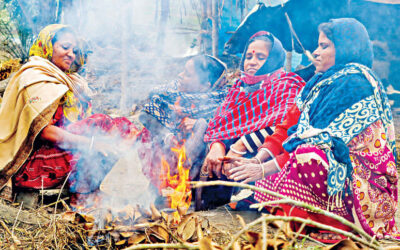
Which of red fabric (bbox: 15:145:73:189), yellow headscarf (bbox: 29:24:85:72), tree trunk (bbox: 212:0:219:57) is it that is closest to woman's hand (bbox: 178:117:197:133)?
tree trunk (bbox: 212:0:219:57)

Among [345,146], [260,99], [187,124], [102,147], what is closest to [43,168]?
[102,147]

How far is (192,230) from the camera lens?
7.22ft

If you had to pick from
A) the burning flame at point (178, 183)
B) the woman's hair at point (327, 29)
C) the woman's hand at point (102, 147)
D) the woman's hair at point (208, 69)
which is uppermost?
the woman's hair at point (327, 29)

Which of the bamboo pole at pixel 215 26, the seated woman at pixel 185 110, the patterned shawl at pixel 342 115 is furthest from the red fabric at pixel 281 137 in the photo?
the bamboo pole at pixel 215 26

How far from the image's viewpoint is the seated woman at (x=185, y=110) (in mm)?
3668

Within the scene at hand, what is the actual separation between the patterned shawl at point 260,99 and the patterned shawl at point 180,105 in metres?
0.19

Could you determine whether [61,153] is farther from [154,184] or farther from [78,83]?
[154,184]

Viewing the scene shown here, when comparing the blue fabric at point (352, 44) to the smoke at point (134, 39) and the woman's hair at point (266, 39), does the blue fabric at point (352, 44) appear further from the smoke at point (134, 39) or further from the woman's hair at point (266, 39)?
the smoke at point (134, 39)

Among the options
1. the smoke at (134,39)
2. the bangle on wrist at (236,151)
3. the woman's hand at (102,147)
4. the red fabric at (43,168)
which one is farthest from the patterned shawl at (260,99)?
the red fabric at (43,168)

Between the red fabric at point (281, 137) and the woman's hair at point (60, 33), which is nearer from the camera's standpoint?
the red fabric at point (281, 137)

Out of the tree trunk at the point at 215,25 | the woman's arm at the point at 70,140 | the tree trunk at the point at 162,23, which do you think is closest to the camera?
the woman's arm at the point at 70,140

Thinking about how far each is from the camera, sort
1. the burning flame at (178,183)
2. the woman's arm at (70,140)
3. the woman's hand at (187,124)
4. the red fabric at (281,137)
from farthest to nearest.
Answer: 1. the woman's hand at (187,124)
2. the burning flame at (178,183)
3. the woman's arm at (70,140)
4. the red fabric at (281,137)

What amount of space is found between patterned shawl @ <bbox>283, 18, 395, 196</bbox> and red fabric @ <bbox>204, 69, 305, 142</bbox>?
9.7 inches

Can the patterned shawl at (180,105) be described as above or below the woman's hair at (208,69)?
below
